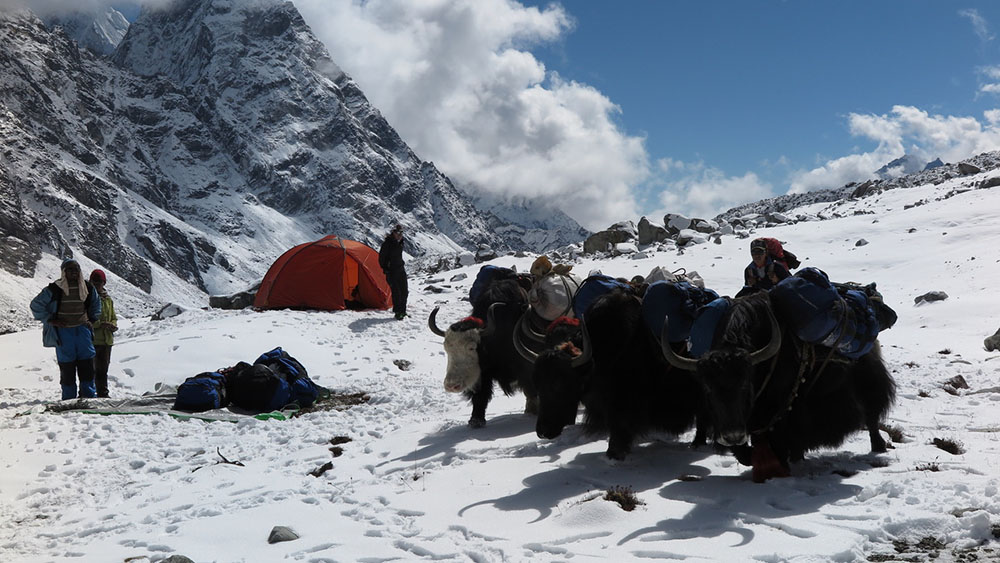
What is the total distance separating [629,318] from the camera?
580 cm

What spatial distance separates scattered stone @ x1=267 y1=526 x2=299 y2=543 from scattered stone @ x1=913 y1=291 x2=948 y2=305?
14253mm

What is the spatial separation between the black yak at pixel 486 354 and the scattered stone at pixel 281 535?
115 inches

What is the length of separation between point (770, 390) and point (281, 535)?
3.36m

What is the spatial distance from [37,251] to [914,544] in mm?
143318

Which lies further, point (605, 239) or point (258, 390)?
point (605, 239)

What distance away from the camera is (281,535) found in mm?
4504

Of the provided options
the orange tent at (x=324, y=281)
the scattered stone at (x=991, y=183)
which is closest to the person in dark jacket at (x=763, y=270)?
the orange tent at (x=324, y=281)

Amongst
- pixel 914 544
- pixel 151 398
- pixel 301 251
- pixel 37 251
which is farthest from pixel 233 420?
pixel 37 251

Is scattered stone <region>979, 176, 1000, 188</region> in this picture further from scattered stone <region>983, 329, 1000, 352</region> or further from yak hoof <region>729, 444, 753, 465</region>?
yak hoof <region>729, 444, 753, 465</region>

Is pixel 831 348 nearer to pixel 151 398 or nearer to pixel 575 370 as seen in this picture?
pixel 575 370

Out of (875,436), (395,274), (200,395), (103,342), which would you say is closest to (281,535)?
(875,436)

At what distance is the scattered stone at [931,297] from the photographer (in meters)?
14.6

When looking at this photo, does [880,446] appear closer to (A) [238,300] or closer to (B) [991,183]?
(A) [238,300]

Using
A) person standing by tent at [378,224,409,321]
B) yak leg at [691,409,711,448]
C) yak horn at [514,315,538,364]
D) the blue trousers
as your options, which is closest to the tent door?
person standing by tent at [378,224,409,321]
